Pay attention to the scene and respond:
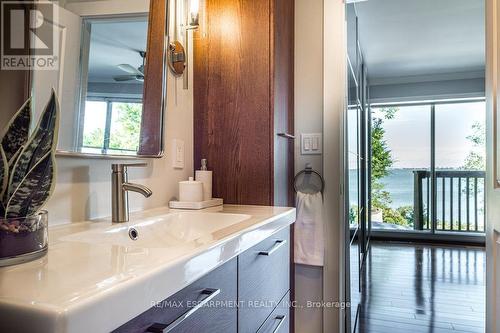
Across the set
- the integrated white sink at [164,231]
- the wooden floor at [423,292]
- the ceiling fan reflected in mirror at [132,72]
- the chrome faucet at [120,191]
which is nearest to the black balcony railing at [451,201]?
the wooden floor at [423,292]

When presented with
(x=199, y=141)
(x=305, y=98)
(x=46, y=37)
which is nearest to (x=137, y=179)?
(x=199, y=141)

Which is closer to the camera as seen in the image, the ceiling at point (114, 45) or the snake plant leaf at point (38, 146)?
the snake plant leaf at point (38, 146)

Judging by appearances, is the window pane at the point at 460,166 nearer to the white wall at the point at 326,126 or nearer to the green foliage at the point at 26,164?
the white wall at the point at 326,126

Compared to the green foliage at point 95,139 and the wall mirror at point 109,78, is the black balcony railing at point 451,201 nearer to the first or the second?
the wall mirror at point 109,78

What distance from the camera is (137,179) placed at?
1.27m

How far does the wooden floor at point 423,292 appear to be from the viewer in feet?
7.78

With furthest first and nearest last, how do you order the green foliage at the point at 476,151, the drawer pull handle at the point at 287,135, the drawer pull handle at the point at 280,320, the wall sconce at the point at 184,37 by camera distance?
the green foliage at the point at 476,151 < the drawer pull handle at the point at 287,135 < the wall sconce at the point at 184,37 < the drawer pull handle at the point at 280,320

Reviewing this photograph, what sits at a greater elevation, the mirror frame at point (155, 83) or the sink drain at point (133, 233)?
the mirror frame at point (155, 83)

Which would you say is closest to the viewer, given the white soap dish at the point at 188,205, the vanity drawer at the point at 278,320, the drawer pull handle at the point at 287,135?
the vanity drawer at the point at 278,320

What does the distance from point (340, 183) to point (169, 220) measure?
938mm

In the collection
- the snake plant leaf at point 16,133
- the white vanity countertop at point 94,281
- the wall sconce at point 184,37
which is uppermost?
the wall sconce at point 184,37

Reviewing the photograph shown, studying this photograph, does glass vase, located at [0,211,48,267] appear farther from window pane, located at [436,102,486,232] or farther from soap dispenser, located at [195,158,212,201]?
window pane, located at [436,102,486,232]

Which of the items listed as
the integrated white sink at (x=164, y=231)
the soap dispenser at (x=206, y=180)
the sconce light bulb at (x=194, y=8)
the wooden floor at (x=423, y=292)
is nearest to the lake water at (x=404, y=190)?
the wooden floor at (x=423, y=292)

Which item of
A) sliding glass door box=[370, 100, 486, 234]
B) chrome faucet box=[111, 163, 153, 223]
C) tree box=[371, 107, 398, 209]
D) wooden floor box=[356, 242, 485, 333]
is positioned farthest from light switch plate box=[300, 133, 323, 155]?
tree box=[371, 107, 398, 209]
